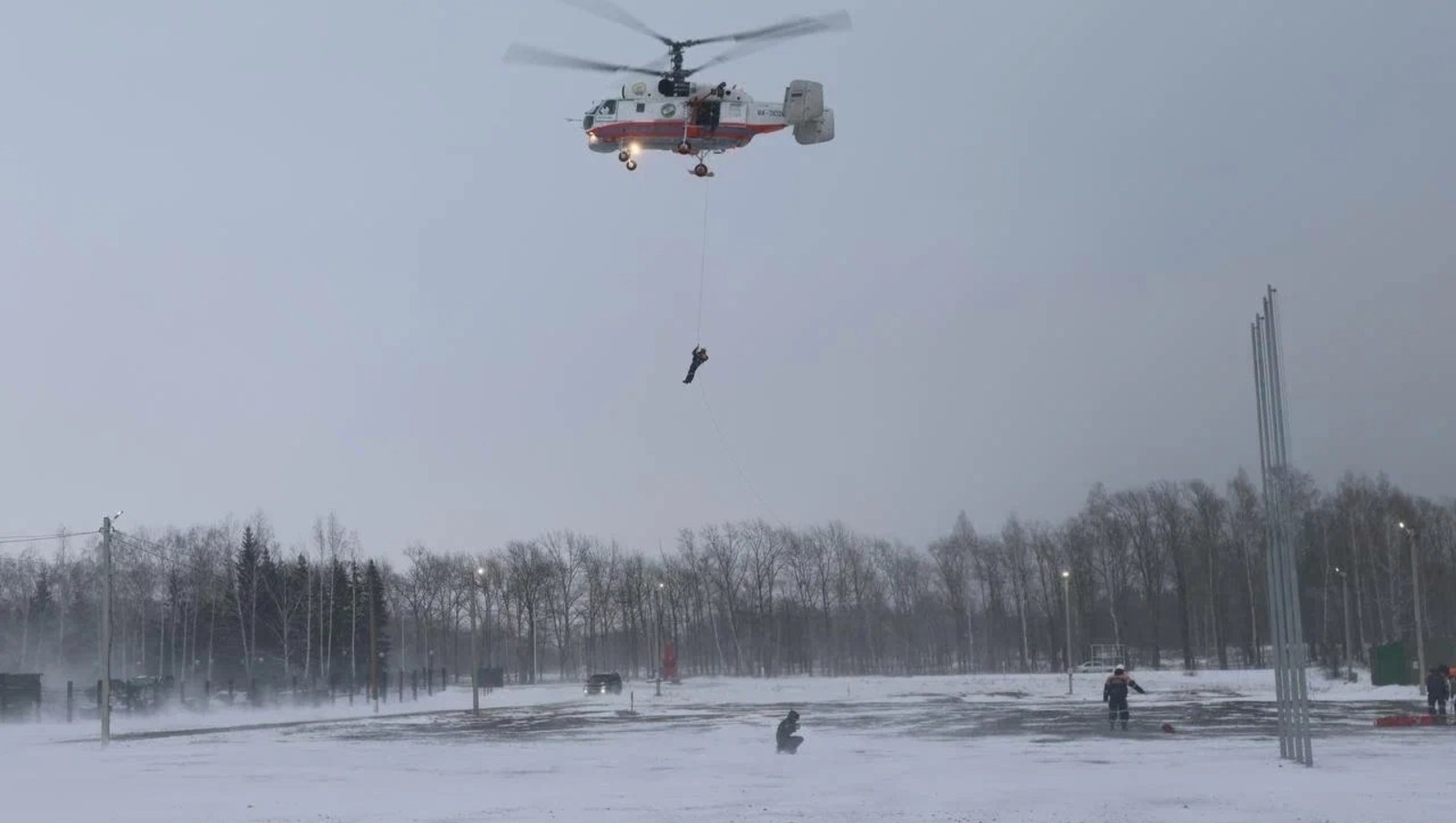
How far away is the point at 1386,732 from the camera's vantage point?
33.4 m

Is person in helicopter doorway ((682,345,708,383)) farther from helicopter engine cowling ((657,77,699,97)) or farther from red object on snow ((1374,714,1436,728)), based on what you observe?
red object on snow ((1374,714,1436,728))

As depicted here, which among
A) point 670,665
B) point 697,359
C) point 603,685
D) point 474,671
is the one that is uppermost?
point 697,359

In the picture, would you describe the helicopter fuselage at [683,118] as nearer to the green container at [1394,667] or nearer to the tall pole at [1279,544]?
the tall pole at [1279,544]

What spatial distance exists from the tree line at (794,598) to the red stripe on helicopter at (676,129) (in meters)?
62.5

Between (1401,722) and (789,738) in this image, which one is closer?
(789,738)

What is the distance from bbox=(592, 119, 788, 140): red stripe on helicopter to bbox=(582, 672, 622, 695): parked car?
2092 inches

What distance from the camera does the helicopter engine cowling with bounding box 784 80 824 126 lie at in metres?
29.4

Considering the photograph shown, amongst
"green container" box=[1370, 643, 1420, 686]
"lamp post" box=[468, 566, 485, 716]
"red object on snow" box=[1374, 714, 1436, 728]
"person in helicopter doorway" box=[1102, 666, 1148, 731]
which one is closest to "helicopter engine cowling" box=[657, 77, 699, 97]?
"person in helicopter doorway" box=[1102, 666, 1148, 731]

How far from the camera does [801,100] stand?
29.5 meters

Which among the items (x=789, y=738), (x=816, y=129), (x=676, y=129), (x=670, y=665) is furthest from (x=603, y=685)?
(x=676, y=129)

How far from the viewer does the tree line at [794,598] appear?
3932 inches

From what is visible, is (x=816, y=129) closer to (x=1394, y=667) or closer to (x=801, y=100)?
(x=801, y=100)

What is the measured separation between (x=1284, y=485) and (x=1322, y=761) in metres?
5.25

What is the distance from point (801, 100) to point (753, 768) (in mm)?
13982
